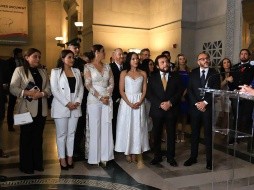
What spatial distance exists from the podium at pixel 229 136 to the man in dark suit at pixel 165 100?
66 centimetres

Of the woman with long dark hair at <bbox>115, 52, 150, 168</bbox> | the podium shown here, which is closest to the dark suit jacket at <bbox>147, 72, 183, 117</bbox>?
the woman with long dark hair at <bbox>115, 52, 150, 168</bbox>

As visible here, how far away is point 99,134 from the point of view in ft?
13.9

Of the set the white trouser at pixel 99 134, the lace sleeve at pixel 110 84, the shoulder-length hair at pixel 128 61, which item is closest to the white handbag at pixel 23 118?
the white trouser at pixel 99 134

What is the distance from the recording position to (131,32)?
32.5ft

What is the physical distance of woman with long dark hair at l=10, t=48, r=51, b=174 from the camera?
151 inches

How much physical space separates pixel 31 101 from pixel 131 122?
140cm

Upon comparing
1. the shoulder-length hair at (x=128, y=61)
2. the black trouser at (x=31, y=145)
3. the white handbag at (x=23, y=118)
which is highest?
the shoulder-length hair at (x=128, y=61)

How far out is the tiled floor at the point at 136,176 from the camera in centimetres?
359

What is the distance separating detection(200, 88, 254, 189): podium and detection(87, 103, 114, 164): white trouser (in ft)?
4.63

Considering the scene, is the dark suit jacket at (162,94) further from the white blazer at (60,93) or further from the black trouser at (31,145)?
the black trouser at (31,145)

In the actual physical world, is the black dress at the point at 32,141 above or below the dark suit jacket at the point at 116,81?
below

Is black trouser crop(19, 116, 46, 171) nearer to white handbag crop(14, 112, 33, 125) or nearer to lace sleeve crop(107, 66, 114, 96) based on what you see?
white handbag crop(14, 112, 33, 125)

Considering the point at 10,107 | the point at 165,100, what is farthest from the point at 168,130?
the point at 10,107

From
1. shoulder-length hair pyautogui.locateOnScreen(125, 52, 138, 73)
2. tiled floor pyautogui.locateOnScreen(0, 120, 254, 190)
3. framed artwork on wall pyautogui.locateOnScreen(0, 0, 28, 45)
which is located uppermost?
framed artwork on wall pyautogui.locateOnScreen(0, 0, 28, 45)
